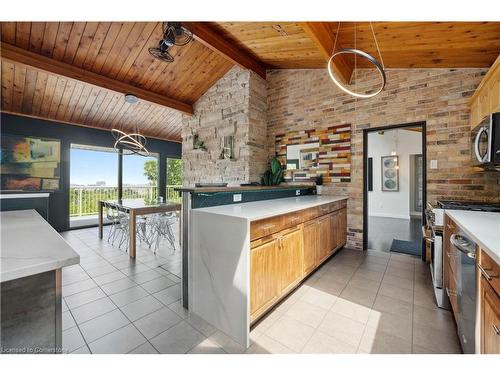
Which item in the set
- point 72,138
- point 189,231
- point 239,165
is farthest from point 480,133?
point 72,138

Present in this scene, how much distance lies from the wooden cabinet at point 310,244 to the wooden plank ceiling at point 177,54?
2.26 meters

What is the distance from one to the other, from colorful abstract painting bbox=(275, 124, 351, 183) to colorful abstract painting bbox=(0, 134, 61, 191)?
531 centimetres

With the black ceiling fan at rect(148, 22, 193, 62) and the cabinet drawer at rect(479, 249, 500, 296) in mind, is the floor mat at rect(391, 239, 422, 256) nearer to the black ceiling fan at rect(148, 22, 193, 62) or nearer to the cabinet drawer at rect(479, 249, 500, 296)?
the cabinet drawer at rect(479, 249, 500, 296)

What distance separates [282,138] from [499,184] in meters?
3.21

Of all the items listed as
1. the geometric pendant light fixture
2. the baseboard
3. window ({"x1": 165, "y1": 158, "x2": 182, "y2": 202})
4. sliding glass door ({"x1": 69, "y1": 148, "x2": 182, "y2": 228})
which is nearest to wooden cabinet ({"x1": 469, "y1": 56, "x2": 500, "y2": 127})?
the baseboard

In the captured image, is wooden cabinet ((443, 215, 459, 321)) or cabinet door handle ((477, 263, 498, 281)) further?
wooden cabinet ((443, 215, 459, 321))

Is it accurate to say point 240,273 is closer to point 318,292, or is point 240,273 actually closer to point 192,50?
point 318,292

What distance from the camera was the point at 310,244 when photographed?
2.57m

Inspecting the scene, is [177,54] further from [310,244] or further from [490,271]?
[490,271]

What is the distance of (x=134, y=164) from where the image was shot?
22.8 feet

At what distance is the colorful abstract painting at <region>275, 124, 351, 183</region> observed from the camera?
3883 mm

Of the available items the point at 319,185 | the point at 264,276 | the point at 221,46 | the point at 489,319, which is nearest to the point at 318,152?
the point at 319,185

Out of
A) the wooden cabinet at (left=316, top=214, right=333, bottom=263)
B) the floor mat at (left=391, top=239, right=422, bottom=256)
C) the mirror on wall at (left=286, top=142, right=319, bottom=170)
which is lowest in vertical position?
the floor mat at (left=391, top=239, right=422, bottom=256)
